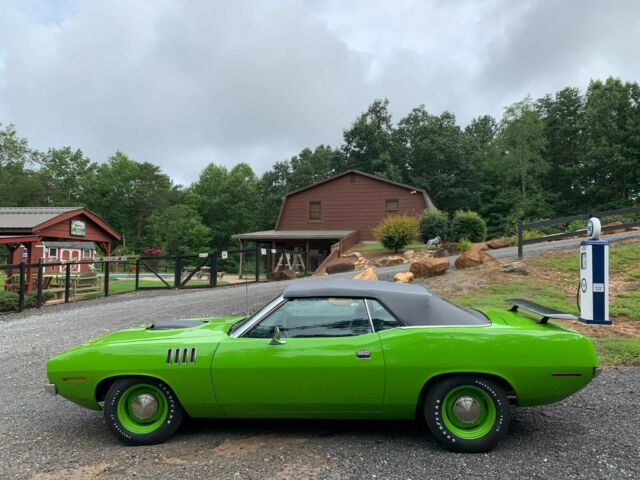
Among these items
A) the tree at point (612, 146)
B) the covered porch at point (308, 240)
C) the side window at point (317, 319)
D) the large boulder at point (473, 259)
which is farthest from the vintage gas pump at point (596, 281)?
the tree at point (612, 146)

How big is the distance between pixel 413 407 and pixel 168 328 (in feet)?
7.75

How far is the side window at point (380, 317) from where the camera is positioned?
141 inches

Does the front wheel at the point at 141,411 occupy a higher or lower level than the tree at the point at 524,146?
lower

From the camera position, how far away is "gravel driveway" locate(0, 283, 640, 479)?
3086 millimetres

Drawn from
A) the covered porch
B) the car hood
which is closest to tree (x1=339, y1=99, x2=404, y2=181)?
the covered porch

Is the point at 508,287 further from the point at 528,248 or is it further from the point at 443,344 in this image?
the point at 443,344

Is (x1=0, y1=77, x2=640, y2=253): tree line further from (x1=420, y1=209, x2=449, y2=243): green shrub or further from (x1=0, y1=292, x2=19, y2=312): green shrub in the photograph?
(x1=0, y1=292, x2=19, y2=312): green shrub

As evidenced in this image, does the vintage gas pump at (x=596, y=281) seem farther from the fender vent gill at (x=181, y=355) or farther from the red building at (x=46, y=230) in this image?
the red building at (x=46, y=230)

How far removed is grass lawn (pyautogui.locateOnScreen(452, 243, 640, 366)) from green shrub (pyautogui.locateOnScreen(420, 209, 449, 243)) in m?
9.99

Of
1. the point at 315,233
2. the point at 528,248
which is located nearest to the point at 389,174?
the point at 315,233

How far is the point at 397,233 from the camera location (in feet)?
67.5

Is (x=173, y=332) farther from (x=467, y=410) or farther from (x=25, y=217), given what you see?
(x=25, y=217)

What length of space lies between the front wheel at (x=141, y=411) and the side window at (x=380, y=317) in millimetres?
1772

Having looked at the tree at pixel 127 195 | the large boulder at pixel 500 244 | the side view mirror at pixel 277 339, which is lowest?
the side view mirror at pixel 277 339
